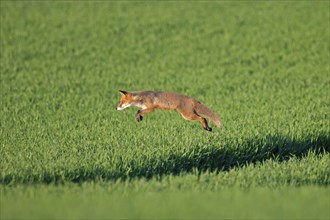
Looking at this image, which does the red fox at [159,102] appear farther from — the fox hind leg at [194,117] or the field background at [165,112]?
the field background at [165,112]

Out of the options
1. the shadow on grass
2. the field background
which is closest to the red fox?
the field background

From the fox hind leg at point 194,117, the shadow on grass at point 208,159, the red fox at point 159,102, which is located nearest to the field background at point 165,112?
the shadow on grass at point 208,159

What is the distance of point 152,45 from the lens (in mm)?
19688

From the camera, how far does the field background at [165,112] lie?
23.7 ft

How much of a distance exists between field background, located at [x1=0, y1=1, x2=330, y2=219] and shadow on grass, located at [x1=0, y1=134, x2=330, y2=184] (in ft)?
0.06

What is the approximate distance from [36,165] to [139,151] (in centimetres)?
133

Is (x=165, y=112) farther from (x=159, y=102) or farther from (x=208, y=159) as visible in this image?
(x=159, y=102)

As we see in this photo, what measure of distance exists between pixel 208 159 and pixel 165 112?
2.93 meters

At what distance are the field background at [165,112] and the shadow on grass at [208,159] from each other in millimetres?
17

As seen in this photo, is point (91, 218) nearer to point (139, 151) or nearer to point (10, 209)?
point (10, 209)

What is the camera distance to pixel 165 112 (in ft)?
40.9

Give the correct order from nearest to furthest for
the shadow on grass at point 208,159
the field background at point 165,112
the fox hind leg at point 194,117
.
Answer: the field background at point 165,112, the fox hind leg at point 194,117, the shadow on grass at point 208,159

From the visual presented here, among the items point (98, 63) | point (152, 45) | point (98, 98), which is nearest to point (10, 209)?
point (98, 98)

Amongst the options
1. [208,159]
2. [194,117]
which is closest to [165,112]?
[208,159]
